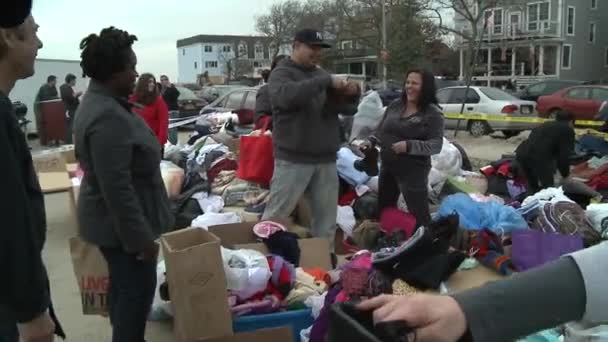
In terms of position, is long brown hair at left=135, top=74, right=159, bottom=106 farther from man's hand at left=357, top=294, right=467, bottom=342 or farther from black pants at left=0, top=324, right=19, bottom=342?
man's hand at left=357, top=294, right=467, bottom=342

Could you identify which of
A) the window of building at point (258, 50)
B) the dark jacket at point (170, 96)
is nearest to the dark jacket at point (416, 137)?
the dark jacket at point (170, 96)

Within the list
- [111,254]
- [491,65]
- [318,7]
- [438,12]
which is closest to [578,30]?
[491,65]

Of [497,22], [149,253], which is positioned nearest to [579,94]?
[149,253]

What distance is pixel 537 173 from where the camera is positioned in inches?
277

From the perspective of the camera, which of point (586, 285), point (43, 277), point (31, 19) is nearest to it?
point (586, 285)

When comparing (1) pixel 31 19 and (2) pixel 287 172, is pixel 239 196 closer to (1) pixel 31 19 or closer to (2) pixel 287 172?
(2) pixel 287 172

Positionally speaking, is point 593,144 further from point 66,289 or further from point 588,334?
point 66,289

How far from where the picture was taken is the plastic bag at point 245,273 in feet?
11.6

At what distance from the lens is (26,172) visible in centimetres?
183

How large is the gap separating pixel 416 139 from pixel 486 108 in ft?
38.9

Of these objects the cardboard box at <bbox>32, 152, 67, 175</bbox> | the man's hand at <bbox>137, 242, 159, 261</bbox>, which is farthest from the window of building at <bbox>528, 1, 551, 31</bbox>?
the man's hand at <bbox>137, 242, 159, 261</bbox>

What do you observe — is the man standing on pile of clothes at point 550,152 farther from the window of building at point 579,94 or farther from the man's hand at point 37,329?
the window of building at point 579,94

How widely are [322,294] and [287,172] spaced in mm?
989

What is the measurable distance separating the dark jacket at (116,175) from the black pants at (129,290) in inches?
3.4
